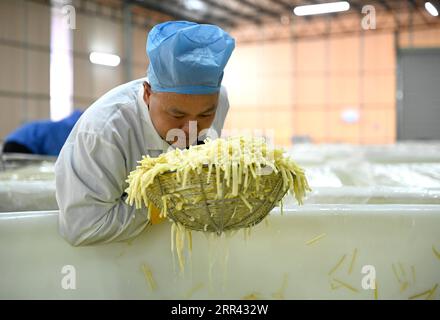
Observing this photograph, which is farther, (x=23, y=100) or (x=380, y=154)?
(x=23, y=100)

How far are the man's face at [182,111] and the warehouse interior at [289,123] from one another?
219 millimetres

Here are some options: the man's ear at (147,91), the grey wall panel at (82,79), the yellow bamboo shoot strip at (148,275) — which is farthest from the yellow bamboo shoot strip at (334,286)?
the grey wall panel at (82,79)

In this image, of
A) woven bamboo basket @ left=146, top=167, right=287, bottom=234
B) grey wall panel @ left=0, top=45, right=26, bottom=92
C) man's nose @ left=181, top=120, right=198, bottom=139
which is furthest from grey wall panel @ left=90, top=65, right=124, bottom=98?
woven bamboo basket @ left=146, top=167, right=287, bottom=234

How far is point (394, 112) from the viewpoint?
11.9m

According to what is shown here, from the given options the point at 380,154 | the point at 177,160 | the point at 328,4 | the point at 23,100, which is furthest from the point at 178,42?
the point at 328,4

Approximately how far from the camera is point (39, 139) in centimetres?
358

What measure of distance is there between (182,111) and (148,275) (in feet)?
2.01

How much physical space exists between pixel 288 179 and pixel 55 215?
0.83 meters

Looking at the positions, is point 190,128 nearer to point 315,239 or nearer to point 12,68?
point 315,239

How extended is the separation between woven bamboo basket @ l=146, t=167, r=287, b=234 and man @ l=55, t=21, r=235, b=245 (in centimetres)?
29

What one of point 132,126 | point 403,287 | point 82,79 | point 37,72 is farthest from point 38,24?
point 403,287

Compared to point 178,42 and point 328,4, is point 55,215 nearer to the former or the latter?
point 178,42

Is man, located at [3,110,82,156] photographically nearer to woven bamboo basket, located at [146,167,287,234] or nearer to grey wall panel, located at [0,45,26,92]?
woven bamboo basket, located at [146,167,287,234]

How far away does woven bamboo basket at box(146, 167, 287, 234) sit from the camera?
42.0 inches
